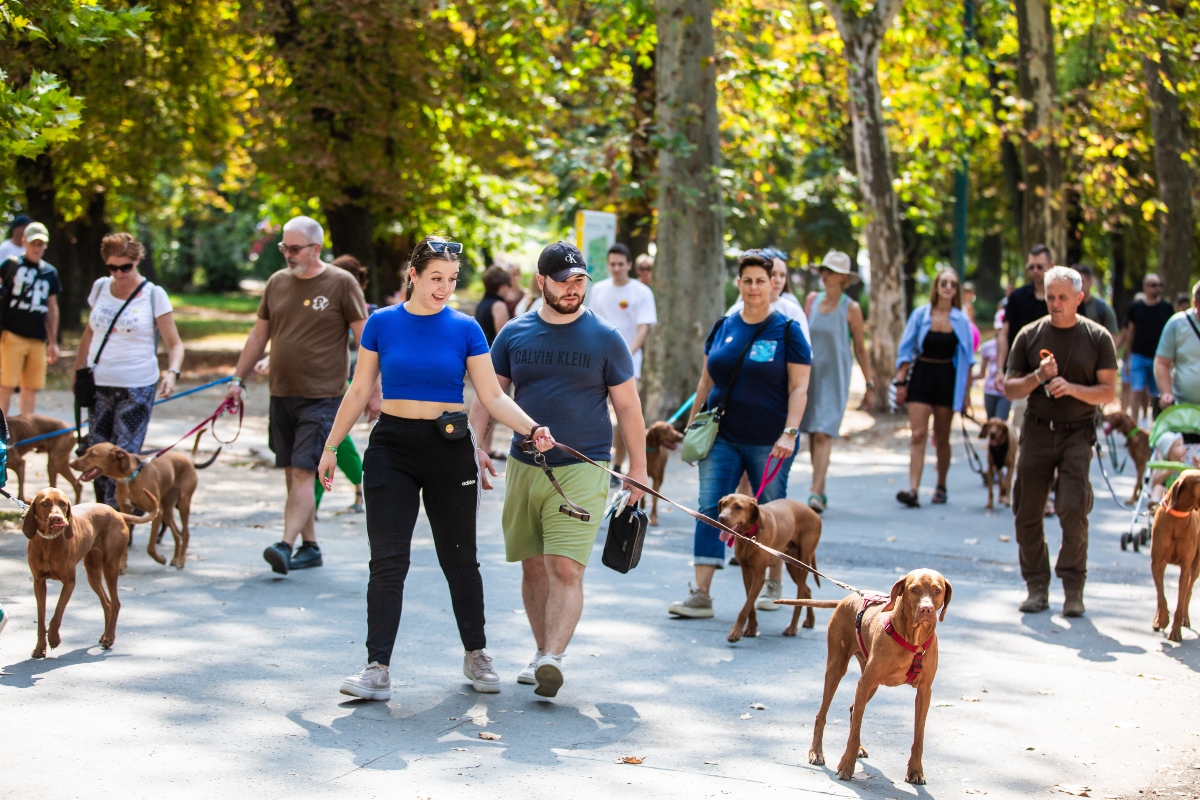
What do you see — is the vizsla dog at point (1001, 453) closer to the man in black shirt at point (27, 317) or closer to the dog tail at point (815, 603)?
the dog tail at point (815, 603)

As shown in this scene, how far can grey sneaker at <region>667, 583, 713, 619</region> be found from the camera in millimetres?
7230

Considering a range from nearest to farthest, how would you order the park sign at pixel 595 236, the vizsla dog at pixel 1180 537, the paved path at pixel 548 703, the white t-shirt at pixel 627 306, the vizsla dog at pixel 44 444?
the paved path at pixel 548 703
the vizsla dog at pixel 1180 537
the vizsla dog at pixel 44 444
the white t-shirt at pixel 627 306
the park sign at pixel 595 236

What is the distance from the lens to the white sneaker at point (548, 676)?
5359mm

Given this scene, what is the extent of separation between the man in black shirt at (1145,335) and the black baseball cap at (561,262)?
1070cm

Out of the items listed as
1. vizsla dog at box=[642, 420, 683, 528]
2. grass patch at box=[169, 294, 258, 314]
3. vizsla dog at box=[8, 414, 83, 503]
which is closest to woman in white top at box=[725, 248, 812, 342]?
vizsla dog at box=[642, 420, 683, 528]

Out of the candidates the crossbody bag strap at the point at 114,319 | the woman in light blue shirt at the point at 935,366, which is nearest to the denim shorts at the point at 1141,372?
the woman in light blue shirt at the point at 935,366

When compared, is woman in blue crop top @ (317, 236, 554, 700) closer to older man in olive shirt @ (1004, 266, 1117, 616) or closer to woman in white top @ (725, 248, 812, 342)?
woman in white top @ (725, 248, 812, 342)

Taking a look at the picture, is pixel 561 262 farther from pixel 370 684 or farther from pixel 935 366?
pixel 935 366

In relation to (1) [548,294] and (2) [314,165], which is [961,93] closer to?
(2) [314,165]

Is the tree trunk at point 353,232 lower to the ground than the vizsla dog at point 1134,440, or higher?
higher

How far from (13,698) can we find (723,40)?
56.8 ft

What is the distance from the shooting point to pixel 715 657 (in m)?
6.46

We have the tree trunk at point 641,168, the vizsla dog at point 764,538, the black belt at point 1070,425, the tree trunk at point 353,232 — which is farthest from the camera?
the tree trunk at point 353,232

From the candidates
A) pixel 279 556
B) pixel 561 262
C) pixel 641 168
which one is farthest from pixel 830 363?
pixel 641 168
